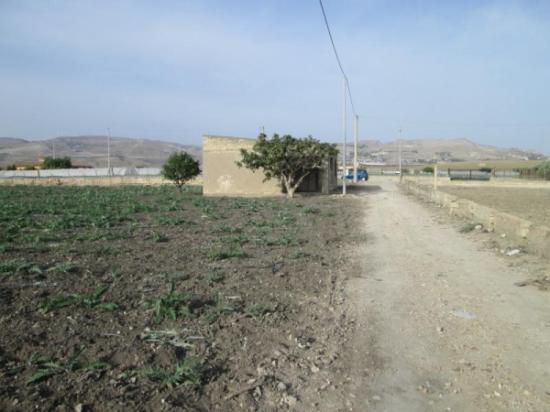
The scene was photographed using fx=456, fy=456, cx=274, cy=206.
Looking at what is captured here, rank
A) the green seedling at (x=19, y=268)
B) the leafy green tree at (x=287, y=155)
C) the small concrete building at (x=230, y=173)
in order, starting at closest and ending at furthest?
the green seedling at (x=19, y=268)
the leafy green tree at (x=287, y=155)
the small concrete building at (x=230, y=173)

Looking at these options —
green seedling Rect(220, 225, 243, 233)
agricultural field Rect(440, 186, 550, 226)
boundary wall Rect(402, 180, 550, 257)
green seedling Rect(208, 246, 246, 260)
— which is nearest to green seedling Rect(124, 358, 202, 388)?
green seedling Rect(208, 246, 246, 260)

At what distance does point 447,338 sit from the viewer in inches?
223

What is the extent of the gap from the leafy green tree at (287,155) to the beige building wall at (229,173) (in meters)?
2.86

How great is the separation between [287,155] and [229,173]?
23.3 feet

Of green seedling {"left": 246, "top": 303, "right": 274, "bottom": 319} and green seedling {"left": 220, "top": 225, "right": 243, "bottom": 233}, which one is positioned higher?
green seedling {"left": 220, "top": 225, "right": 243, "bottom": 233}

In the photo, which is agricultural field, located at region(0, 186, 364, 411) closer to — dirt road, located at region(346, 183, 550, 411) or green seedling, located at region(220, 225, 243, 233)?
dirt road, located at region(346, 183, 550, 411)

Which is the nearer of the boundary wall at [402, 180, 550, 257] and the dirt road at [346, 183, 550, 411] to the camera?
the dirt road at [346, 183, 550, 411]

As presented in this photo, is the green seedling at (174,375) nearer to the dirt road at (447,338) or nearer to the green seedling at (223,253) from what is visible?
the dirt road at (447,338)

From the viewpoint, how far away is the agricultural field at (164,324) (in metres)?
4.02

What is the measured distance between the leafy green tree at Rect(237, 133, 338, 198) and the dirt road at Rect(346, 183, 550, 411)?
20.0 meters

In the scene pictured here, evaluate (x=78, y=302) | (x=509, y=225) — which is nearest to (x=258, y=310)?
(x=78, y=302)

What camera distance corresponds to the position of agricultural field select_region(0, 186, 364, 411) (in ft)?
13.2

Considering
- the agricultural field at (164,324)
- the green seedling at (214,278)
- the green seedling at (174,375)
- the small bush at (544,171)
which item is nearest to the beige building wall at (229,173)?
the agricultural field at (164,324)

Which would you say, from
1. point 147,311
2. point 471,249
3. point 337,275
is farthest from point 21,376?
point 471,249
